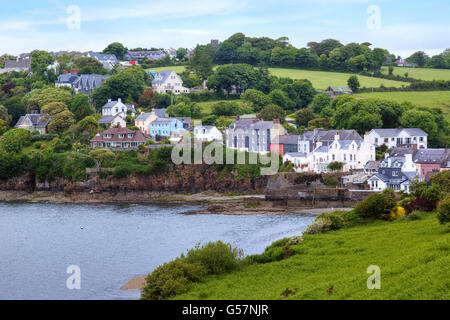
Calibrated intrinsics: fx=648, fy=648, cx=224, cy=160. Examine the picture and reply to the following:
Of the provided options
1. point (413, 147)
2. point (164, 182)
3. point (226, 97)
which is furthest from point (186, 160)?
point (226, 97)

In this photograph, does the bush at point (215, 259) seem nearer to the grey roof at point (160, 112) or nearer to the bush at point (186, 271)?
the bush at point (186, 271)

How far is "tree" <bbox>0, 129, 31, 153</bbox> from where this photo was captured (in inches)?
3403

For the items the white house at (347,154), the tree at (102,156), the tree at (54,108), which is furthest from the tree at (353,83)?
the tree at (54,108)

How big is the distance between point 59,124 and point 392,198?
206 feet

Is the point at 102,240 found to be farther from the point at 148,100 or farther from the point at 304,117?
the point at 148,100

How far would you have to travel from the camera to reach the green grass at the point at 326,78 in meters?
110

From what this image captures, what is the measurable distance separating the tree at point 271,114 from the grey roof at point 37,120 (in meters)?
33.1

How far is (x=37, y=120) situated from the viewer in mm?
99688

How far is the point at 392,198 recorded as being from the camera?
144 ft

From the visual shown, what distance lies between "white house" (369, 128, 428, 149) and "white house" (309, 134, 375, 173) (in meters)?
4.61

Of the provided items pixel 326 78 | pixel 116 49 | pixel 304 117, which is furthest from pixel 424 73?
pixel 116 49

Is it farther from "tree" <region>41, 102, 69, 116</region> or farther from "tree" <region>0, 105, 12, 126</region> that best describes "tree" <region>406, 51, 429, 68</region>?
"tree" <region>0, 105, 12, 126</region>

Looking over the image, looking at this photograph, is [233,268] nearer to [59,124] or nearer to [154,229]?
[154,229]

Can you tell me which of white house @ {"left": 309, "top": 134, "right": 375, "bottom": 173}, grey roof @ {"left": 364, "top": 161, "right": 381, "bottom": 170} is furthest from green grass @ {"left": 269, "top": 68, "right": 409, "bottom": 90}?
grey roof @ {"left": 364, "top": 161, "right": 381, "bottom": 170}
